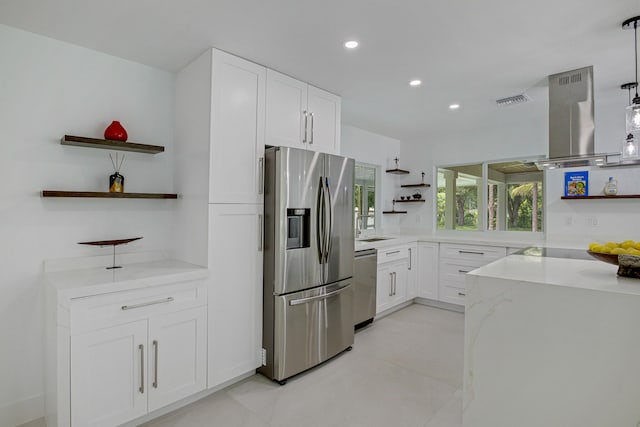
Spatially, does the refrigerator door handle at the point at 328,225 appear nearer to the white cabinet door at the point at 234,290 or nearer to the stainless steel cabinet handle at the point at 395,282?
the white cabinet door at the point at 234,290

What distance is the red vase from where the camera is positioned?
2.34m

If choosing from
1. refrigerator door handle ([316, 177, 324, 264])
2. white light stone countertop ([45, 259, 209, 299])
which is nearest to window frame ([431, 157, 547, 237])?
refrigerator door handle ([316, 177, 324, 264])

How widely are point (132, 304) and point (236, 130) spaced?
4.61 ft

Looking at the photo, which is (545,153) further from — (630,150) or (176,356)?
(176,356)

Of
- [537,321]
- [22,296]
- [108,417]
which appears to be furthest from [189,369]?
[537,321]

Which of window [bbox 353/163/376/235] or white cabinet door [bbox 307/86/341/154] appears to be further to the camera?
window [bbox 353/163/376/235]

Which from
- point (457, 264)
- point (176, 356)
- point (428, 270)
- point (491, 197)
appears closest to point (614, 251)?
point (176, 356)

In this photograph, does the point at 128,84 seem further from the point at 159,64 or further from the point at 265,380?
the point at 265,380

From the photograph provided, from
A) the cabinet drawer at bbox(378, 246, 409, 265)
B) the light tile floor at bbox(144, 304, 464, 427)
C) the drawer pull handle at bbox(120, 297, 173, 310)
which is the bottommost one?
the light tile floor at bbox(144, 304, 464, 427)

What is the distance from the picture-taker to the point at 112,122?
2.43 m

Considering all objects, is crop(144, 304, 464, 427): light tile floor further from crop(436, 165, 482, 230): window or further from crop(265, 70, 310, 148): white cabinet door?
crop(436, 165, 482, 230): window

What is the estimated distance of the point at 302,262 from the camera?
266 cm

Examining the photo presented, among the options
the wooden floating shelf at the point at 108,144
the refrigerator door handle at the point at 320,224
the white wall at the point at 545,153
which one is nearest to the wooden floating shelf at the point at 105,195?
the wooden floating shelf at the point at 108,144

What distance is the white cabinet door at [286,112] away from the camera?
271 centimetres
